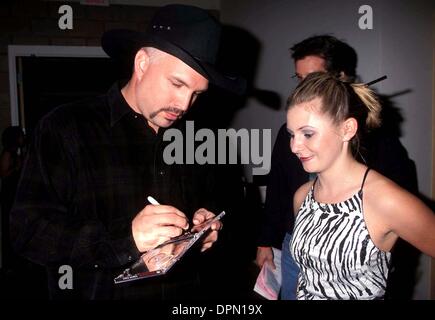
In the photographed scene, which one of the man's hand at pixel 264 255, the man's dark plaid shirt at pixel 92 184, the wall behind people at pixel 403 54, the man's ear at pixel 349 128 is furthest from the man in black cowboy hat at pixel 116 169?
the wall behind people at pixel 403 54

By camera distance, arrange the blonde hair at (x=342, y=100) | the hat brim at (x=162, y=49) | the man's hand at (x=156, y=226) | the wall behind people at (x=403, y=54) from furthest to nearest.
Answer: the wall behind people at (x=403, y=54) < the blonde hair at (x=342, y=100) < the hat brim at (x=162, y=49) < the man's hand at (x=156, y=226)

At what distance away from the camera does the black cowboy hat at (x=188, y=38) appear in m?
0.96

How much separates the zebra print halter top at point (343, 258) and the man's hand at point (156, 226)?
18.3 inches

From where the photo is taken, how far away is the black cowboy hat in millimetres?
956

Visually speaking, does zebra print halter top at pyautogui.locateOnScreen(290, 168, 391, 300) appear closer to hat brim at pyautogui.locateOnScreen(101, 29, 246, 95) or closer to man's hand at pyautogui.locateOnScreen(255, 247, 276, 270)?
hat brim at pyautogui.locateOnScreen(101, 29, 246, 95)

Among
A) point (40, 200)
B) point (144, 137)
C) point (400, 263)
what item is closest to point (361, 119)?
point (144, 137)

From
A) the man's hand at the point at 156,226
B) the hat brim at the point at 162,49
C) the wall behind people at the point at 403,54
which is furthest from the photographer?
the wall behind people at the point at 403,54

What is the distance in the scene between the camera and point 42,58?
3.22m

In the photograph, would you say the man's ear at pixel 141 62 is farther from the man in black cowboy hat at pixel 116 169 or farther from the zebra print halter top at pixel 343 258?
the zebra print halter top at pixel 343 258

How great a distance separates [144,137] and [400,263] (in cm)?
158

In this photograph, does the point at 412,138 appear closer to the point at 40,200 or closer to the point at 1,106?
the point at 40,200

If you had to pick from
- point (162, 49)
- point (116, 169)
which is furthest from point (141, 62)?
point (116, 169)

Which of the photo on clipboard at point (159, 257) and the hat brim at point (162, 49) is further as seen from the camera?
the hat brim at point (162, 49)

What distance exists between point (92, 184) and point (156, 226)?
29cm
